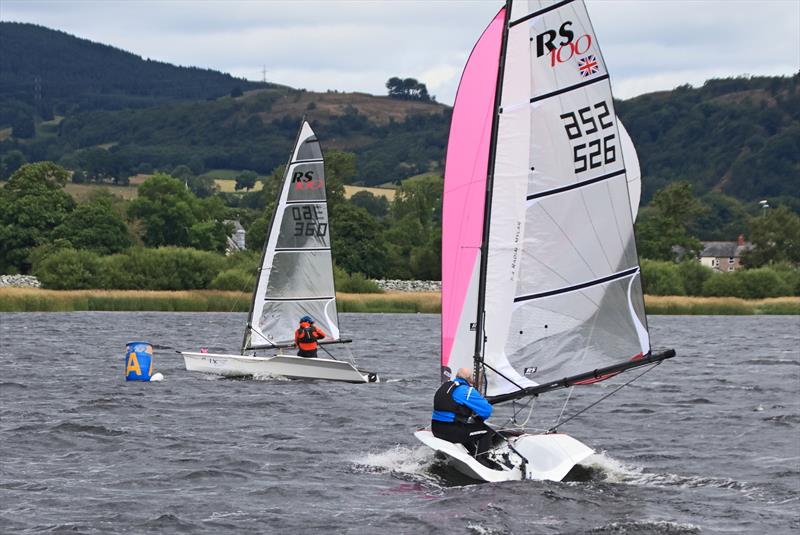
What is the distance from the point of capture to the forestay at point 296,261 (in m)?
32.8

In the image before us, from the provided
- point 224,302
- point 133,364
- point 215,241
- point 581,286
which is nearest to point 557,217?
point 581,286

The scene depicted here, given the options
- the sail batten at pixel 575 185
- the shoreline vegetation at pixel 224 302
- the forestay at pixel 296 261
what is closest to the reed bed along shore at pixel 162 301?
the shoreline vegetation at pixel 224 302

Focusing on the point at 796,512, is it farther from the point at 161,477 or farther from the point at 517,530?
the point at 161,477

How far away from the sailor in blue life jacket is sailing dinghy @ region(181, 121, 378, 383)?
14822 millimetres

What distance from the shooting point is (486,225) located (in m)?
17.4

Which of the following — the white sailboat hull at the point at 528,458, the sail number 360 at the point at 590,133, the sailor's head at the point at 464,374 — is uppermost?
the sail number 360 at the point at 590,133

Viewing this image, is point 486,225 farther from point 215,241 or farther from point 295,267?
point 215,241

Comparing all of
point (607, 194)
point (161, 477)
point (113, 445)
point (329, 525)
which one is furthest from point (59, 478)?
point (607, 194)

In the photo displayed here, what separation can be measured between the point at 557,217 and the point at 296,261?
1618 centimetres

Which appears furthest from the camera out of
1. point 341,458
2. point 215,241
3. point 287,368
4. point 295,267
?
point 215,241

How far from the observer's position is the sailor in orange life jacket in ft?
102

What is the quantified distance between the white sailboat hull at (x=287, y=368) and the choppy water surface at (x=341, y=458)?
13.9 inches

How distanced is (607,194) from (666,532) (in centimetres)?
487

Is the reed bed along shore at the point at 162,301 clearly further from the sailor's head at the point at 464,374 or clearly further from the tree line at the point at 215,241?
the sailor's head at the point at 464,374
